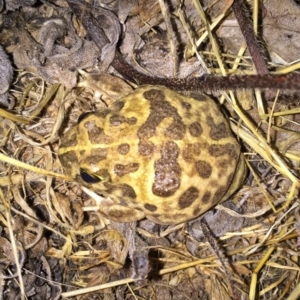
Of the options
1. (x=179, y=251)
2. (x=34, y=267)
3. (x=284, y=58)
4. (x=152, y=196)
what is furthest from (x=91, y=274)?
(x=284, y=58)

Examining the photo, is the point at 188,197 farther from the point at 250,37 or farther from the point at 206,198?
the point at 250,37

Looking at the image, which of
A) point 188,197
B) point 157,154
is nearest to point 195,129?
point 157,154

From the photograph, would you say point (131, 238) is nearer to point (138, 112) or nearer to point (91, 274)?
point (91, 274)

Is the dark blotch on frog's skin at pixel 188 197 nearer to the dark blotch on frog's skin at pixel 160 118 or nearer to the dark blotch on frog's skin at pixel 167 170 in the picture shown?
the dark blotch on frog's skin at pixel 167 170

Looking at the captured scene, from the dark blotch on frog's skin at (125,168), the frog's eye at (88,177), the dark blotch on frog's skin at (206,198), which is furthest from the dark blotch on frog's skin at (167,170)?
the frog's eye at (88,177)

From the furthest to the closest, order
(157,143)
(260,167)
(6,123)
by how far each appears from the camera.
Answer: (260,167)
(6,123)
(157,143)

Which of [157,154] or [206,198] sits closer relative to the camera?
[157,154]

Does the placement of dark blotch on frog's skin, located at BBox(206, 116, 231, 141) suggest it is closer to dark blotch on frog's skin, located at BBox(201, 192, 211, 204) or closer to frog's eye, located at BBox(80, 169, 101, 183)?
dark blotch on frog's skin, located at BBox(201, 192, 211, 204)
